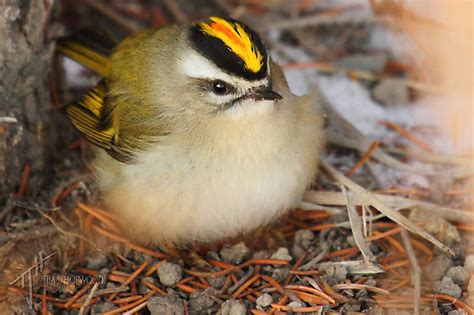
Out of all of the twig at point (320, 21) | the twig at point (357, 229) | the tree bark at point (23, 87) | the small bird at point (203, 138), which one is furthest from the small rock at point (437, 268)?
the tree bark at point (23, 87)

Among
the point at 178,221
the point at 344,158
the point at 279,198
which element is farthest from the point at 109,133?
the point at 344,158

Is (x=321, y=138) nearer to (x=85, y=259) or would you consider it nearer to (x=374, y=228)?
(x=374, y=228)

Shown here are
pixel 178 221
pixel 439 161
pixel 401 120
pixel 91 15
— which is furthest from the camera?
pixel 91 15

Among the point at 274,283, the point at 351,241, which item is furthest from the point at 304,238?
the point at 274,283

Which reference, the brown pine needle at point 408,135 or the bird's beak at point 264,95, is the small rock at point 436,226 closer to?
the brown pine needle at point 408,135

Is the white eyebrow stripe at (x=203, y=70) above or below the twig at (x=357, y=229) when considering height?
above

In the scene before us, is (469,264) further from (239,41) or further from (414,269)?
(239,41)
